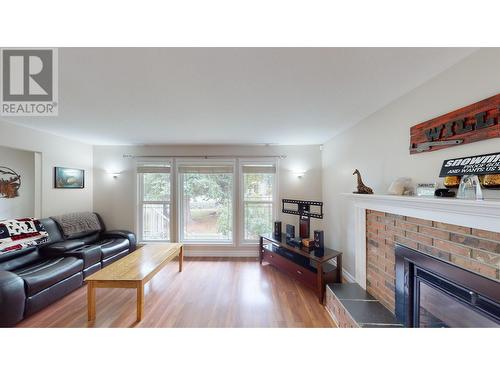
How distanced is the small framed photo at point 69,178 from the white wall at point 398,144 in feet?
15.6

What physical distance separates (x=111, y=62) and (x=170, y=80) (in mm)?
375

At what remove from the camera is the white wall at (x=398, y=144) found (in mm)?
1117

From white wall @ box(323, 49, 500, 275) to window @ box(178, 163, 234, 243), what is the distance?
6.57ft

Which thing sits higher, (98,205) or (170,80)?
(170,80)

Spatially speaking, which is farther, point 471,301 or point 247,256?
point 247,256

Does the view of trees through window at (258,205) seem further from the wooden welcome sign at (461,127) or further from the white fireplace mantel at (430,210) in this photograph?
the wooden welcome sign at (461,127)

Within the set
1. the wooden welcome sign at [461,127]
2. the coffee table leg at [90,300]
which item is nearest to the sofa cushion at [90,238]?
the coffee table leg at [90,300]

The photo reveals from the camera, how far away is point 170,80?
4.73 feet

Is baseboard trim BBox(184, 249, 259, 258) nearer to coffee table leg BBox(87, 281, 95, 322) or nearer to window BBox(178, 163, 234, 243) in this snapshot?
window BBox(178, 163, 234, 243)

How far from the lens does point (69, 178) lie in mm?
3291

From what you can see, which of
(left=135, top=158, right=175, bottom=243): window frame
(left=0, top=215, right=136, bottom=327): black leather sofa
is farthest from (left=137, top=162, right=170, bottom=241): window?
(left=0, top=215, right=136, bottom=327): black leather sofa

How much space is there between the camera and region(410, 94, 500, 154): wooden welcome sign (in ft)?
3.40

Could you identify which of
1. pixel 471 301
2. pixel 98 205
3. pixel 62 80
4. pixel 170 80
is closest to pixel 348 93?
pixel 170 80
